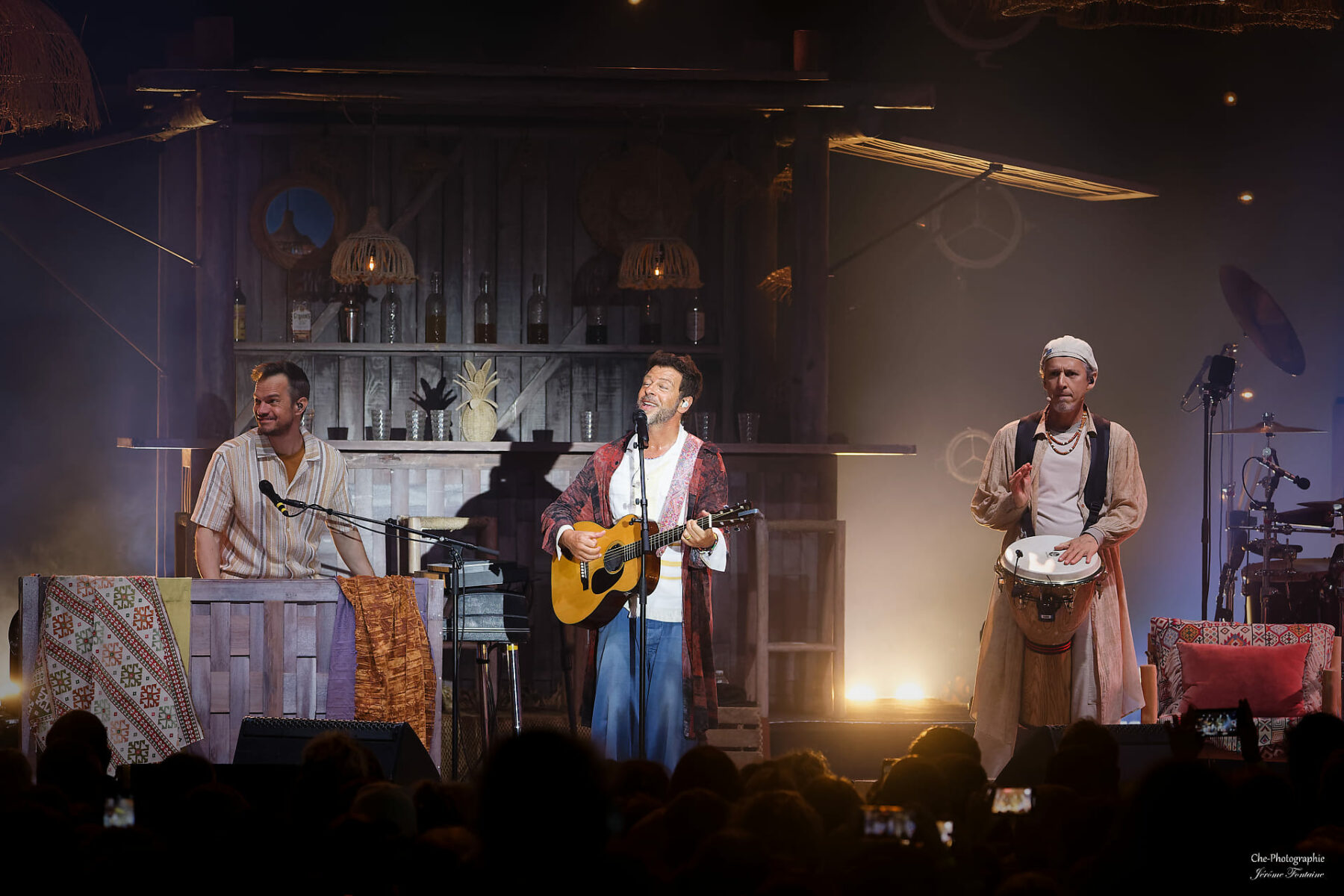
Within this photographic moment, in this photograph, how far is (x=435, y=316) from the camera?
917 cm

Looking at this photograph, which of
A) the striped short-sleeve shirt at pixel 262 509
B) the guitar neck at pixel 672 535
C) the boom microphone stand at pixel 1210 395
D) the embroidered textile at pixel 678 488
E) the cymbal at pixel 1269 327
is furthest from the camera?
the cymbal at pixel 1269 327

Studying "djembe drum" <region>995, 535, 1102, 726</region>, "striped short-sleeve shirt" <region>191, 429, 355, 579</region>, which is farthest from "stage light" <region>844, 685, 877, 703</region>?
"striped short-sleeve shirt" <region>191, 429, 355, 579</region>

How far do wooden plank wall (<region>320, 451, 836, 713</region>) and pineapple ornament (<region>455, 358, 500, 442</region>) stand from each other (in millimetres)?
358

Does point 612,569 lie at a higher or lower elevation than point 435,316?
lower

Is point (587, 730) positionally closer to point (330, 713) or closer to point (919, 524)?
point (330, 713)

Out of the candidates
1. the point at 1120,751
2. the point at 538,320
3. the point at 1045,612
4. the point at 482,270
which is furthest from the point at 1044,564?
the point at 482,270

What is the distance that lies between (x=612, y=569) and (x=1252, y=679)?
323cm

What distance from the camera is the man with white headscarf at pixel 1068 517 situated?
514 centimetres

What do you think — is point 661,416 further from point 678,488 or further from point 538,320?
point 538,320

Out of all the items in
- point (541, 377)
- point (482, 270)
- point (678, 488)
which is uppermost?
point (482, 270)

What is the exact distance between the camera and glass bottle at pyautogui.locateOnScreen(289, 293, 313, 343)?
354 inches

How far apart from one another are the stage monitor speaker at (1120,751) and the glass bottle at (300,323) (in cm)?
667

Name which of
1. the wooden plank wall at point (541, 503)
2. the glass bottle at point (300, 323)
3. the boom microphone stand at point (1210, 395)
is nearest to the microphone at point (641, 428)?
the wooden plank wall at point (541, 503)

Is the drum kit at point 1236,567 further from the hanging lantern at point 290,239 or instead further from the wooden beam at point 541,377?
the hanging lantern at point 290,239
